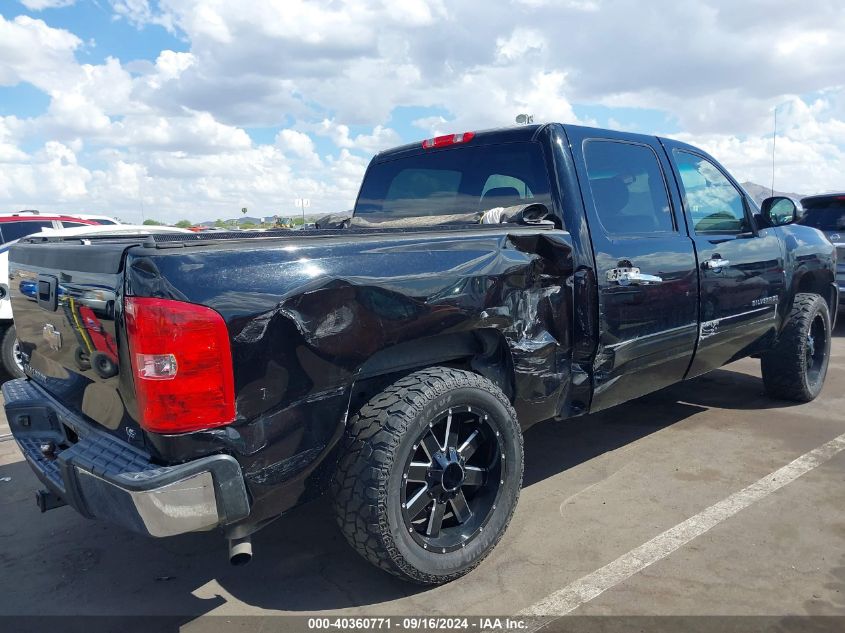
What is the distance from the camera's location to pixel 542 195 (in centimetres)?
339

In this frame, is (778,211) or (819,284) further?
(819,284)

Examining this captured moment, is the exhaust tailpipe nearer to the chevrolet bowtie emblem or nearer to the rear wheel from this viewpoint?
the chevrolet bowtie emblem

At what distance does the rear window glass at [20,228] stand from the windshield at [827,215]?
1011 cm

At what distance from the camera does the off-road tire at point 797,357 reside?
4.95 m

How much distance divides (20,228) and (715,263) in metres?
8.86

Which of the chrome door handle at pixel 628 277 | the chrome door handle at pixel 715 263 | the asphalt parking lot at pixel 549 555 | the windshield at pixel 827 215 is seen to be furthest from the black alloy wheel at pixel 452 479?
the windshield at pixel 827 215

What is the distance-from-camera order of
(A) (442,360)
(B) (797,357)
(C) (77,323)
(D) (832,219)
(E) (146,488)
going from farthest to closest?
1. (D) (832,219)
2. (B) (797,357)
3. (A) (442,360)
4. (C) (77,323)
5. (E) (146,488)

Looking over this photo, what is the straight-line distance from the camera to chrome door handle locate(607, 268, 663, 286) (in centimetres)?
334

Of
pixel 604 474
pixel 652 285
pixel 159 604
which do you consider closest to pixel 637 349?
pixel 652 285

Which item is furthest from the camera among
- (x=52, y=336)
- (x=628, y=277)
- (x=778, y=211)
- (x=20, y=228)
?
(x=20, y=228)

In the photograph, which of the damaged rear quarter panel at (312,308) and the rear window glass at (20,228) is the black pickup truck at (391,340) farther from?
the rear window glass at (20,228)

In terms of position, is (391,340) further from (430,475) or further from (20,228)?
(20,228)

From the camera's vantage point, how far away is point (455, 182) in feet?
12.9

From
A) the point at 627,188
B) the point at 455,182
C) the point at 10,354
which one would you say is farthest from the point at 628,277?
the point at 10,354
